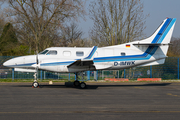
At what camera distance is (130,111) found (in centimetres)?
798

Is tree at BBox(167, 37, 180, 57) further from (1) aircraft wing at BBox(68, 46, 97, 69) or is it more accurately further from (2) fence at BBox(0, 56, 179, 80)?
(1) aircraft wing at BBox(68, 46, 97, 69)

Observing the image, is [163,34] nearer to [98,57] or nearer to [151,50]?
[151,50]

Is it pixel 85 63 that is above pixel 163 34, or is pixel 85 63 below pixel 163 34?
below

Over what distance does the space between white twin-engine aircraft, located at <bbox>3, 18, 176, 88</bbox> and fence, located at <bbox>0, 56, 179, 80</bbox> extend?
7337mm

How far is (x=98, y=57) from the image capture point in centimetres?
1712

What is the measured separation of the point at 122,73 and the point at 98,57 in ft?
31.8

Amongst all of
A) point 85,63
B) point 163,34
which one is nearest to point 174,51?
point 163,34

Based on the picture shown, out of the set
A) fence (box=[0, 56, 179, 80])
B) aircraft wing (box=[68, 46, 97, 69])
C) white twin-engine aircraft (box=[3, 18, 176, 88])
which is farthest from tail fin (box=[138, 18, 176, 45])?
fence (box=[0, 56, 179, 80])

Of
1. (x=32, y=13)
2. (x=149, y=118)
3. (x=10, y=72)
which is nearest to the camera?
(x=149, y=118)

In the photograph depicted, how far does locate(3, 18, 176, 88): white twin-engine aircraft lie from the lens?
16188 mm

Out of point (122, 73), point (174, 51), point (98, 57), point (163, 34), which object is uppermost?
point (174, 51)

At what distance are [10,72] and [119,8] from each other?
631 inches

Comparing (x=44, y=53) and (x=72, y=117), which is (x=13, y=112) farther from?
(x=44, y=53)

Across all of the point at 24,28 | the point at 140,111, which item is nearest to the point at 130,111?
the point at 140,111
